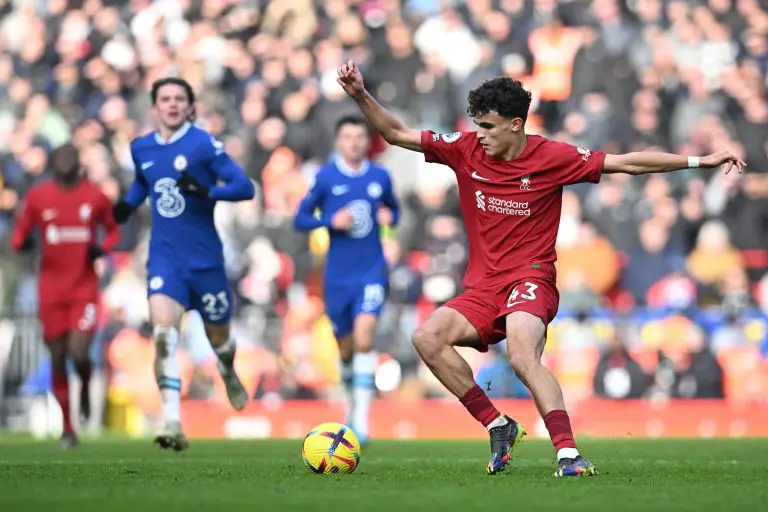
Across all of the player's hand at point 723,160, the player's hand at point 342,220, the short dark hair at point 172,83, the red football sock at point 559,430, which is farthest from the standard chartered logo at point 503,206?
the player's hand at point 342,220

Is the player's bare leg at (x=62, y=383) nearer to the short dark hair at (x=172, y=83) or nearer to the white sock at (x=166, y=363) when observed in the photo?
the white sock at (x=166, y=363)

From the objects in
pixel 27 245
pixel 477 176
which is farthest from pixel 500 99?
pixel 27 245

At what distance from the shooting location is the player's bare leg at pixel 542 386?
8344mm

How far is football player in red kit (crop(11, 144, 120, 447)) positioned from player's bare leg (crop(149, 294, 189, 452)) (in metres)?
2.63

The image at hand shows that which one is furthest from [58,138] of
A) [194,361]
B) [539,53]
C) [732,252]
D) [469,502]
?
[469,502]

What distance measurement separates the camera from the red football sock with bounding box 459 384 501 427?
29.2 ft

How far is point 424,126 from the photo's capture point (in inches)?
793

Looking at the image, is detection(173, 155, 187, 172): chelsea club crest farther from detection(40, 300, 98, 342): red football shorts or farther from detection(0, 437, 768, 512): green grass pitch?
detection(40, 300, 98, 342): red football shorts

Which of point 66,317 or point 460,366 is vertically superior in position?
point 66,317

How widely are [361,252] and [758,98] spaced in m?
8.35

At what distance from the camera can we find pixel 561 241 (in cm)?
1788

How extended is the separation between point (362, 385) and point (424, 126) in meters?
7.50

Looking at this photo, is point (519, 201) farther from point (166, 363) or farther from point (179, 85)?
→ point (179, 85)

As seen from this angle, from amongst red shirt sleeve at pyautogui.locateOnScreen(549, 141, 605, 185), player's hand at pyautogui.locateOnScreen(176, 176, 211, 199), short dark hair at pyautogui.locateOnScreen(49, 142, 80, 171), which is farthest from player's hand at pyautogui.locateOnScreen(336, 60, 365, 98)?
short dark hair at pyautogui.locateOnScreen(49, 142, 80, 171)
